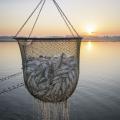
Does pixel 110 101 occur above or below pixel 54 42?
below

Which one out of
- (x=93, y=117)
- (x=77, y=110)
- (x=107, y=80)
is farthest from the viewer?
(x=107, y=80)

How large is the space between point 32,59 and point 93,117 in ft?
24.5

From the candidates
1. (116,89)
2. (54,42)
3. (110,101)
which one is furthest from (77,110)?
(54,42)

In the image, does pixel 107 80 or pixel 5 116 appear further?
pixel 107 80

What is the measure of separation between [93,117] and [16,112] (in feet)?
11.0

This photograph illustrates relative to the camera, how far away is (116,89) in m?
15.9

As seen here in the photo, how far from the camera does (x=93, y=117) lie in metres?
11.4

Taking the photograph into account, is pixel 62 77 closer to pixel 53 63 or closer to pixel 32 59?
pixel 53 63

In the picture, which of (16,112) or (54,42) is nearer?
(54,42)

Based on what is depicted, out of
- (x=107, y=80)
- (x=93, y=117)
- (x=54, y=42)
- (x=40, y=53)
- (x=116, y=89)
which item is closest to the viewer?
(x=54, y=42)

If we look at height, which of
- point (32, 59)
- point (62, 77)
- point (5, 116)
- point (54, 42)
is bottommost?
point (5, 116)

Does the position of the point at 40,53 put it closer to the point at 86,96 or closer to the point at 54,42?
the point at 54,42

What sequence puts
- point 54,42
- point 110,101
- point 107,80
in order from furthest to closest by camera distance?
point 107,80
point 110,101
point 54,42

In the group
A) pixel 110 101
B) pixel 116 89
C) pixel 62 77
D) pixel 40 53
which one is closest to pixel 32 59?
pixel 40 53
